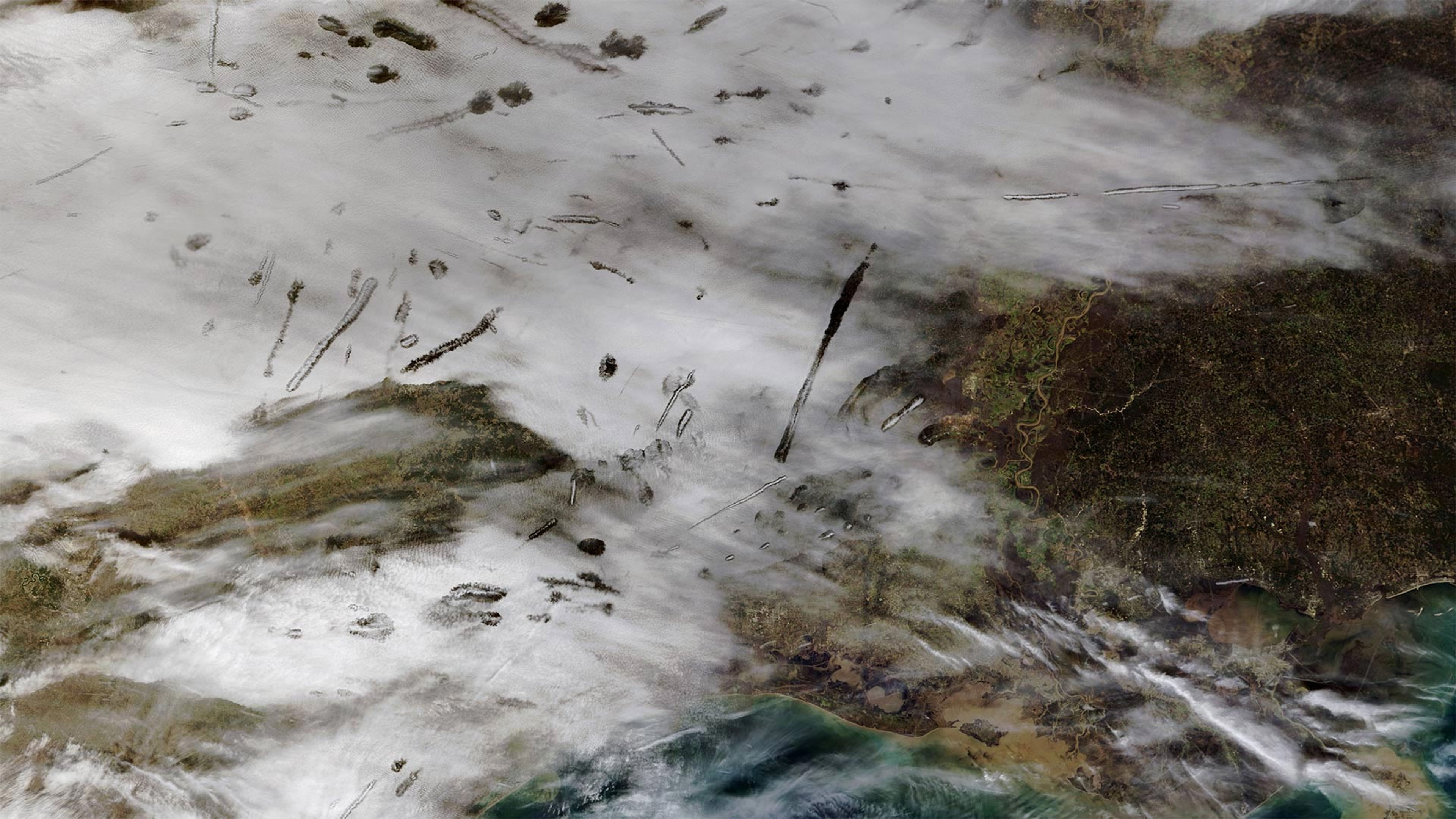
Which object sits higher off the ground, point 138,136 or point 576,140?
point 576,140

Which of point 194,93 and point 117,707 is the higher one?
point 194,93

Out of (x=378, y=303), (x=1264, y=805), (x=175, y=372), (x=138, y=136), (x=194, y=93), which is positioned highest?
(x=194, y=93)

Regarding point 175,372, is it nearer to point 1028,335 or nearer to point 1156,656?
point 1028,335

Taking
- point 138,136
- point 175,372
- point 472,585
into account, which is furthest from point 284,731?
point 138,136

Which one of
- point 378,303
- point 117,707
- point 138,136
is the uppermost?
point 138,136

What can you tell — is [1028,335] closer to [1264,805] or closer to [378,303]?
[1264,805]

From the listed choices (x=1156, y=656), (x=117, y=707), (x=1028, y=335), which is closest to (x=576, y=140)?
(x=1028, y=335)
